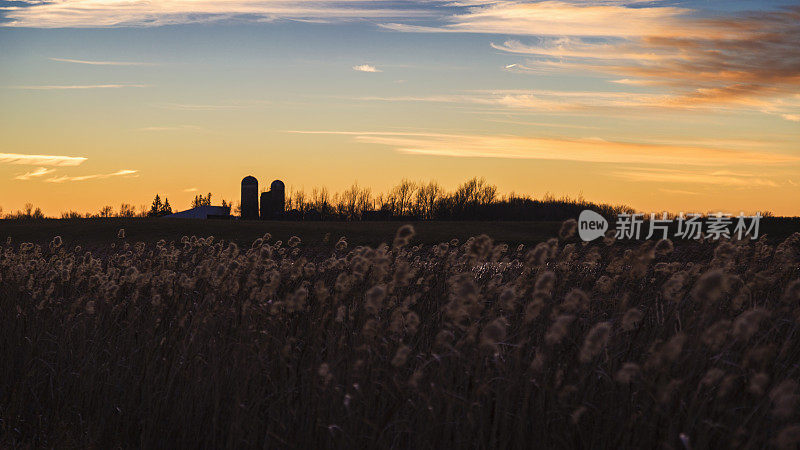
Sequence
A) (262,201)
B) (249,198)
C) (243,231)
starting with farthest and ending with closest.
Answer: (262,201) → (249,198) → (243,231)

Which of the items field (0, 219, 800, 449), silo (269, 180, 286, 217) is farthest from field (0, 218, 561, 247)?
field (0, 219, 800, 449)

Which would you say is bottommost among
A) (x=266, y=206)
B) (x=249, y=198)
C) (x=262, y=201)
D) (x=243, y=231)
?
(x=243, y=231)

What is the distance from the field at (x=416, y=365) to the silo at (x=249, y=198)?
39.6 metres

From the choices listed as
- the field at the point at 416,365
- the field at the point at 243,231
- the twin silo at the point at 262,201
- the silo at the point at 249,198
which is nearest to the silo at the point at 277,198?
the twin silo at the point at 262,201

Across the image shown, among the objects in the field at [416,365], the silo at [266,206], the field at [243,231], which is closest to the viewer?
the field at [416,365]

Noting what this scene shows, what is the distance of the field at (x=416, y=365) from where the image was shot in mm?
4207

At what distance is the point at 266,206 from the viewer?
157 ft

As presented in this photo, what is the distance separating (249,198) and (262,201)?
871mm

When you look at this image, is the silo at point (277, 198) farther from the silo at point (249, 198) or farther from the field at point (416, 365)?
the field at point (416, 365)

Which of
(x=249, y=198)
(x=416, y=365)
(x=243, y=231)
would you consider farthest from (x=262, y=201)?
(x=416, y=365)

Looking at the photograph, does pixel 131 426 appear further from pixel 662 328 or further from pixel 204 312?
pixel 662 328

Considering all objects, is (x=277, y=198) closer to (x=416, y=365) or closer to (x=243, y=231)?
(x=243, y=231)

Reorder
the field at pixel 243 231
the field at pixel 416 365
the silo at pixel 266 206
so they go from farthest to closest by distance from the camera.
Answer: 1. the silo at pixel 266 206
2. the field at pixel 243 231
3. the field at pixel 416 365

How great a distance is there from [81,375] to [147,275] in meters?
1.88
